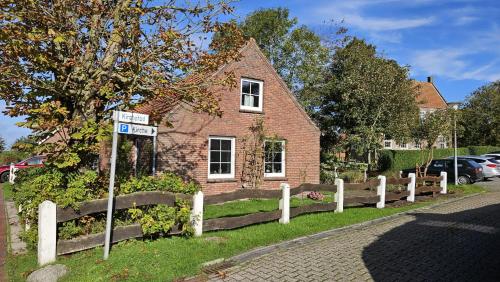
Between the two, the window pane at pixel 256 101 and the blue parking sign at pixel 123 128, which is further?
the window pane at pixel 256 101

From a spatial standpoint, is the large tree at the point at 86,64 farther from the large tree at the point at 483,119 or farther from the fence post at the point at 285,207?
the large tree at the point at 483,119

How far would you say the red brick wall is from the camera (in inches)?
580

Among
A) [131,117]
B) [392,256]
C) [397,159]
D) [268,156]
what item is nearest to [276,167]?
[268,156]

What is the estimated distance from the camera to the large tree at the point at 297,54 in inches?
1146

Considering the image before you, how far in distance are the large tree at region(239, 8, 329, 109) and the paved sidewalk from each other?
62.7ft

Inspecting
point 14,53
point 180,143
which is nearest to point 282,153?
point 180,143

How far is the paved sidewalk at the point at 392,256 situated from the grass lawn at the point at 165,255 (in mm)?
579

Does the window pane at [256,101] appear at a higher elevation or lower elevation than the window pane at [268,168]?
higher

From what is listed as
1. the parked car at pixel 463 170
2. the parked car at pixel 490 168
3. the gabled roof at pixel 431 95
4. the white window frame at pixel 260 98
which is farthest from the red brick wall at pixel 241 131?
the gabled roof at pixel 431 95

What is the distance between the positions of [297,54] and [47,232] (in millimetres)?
25152

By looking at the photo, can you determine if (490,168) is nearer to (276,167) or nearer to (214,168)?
(276,167)

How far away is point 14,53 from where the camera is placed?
6930 millimetres

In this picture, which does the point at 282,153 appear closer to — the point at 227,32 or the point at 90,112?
the point at 227,32

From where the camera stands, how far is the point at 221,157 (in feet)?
52.3
